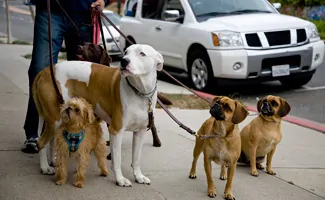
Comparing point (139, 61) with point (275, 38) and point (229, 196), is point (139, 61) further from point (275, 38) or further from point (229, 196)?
point (275, 38)

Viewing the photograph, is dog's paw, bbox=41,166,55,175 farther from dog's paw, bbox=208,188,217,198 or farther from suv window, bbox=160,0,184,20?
suv window, bbox=160,0,184,20

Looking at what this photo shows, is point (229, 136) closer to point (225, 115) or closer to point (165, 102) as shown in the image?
point (225, 115)

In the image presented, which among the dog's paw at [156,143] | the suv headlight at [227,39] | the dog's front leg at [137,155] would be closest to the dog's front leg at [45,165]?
the dog's front leg at [137,155]

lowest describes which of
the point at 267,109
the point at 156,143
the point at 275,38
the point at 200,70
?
the point at 200,70

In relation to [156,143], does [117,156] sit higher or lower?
higher

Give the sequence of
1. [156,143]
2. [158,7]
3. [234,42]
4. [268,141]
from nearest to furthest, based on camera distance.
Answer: [268,141]
[156,143]
[234,42]
[158,7]

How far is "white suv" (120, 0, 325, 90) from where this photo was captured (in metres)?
9.53

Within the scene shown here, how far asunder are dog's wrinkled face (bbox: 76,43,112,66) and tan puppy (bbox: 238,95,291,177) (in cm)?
162

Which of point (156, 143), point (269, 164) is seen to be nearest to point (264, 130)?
point (269, 164)

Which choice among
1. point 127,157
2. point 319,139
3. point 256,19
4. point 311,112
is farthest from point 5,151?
point 256,19

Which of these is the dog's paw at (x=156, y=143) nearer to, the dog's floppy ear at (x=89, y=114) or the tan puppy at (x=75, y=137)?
the tan puppy at (x=75, y=137)

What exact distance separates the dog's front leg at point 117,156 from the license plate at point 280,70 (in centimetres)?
576

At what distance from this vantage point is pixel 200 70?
10.2m

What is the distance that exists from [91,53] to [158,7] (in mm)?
6698
